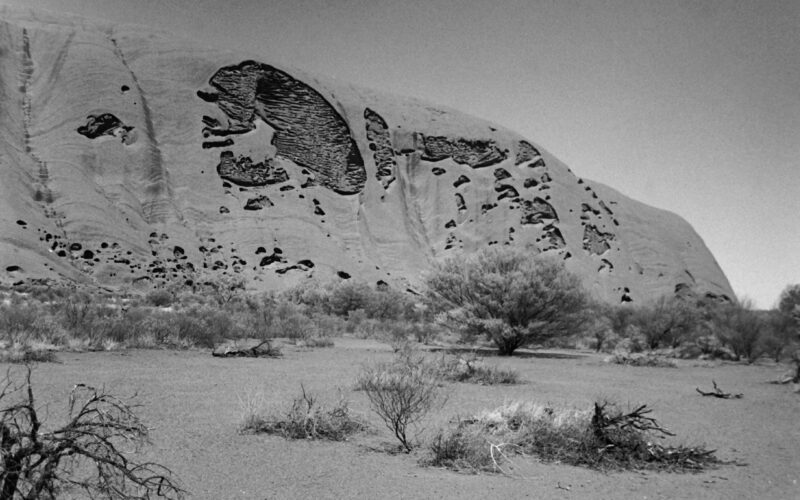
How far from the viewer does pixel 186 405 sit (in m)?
7.40

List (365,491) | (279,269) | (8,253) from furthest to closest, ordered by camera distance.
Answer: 1. (279,269)
2. (8,253)
3. (365,491)

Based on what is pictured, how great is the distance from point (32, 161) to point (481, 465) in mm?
47003

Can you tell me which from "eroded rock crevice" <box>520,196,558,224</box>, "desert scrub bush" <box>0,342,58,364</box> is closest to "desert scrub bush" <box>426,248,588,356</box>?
"desert scrub bush" <box>0,342,58,364</box>

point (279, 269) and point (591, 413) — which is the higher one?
point (279, 269)

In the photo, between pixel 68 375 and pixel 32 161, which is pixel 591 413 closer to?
pixel 68 375

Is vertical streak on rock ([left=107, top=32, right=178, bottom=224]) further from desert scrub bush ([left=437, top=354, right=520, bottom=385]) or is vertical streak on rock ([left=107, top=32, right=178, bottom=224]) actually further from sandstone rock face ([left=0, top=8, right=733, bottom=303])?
desert scrub bush ([left=437, top=354, right=520, bottom=385])

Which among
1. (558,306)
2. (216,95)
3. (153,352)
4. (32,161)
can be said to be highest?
(216,95)

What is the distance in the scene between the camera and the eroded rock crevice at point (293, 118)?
58.1 m

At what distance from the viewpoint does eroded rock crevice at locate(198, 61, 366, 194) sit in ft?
191

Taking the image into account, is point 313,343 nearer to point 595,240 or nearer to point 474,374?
point 474,374

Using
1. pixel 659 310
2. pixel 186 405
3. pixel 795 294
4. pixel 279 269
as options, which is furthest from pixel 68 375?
pixel 279 269

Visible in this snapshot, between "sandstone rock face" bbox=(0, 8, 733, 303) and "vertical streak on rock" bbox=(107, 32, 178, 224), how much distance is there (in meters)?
0.14

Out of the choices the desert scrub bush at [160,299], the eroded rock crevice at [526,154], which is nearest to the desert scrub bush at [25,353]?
the desert scrub bush at [160,299]

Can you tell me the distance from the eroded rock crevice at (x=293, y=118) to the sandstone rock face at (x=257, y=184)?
0.53 ft
